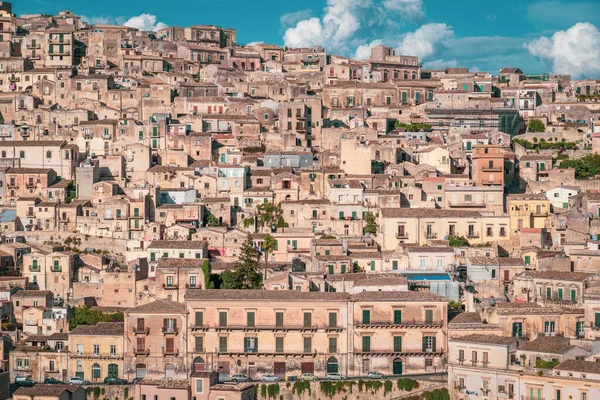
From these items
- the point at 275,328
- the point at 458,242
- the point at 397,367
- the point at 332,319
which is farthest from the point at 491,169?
the point at 275,328

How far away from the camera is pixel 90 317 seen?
172 feet

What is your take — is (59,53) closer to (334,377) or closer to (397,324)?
(397,324)

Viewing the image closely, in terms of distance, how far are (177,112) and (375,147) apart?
1278 centimetres

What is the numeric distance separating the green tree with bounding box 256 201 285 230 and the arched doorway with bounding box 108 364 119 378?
513 inches

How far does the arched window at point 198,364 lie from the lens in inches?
1964

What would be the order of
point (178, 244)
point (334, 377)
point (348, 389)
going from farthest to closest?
point (178, 244) < point (334, 377) < point (348, 389)

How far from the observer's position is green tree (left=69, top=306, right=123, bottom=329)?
171ft

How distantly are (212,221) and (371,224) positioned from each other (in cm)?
751

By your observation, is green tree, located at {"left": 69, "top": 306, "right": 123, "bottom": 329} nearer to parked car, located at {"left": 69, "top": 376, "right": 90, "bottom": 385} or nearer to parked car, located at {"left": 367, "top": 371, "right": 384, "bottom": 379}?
parked car, located at {"left": 69, "top": 376, "right": 90, "bottom": 385}

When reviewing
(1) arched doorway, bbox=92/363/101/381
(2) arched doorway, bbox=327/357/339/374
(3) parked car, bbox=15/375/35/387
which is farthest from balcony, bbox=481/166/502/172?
(3) parked car, bbox=15/375/35/387

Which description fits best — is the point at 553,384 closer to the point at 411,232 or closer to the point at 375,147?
the point at 411,232

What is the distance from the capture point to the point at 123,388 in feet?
159

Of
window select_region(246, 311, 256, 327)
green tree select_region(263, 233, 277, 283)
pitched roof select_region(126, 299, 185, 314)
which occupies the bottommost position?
window select_region(246, 311, 256, 327)

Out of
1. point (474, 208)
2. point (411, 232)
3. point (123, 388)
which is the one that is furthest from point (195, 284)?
point (474, 208)
